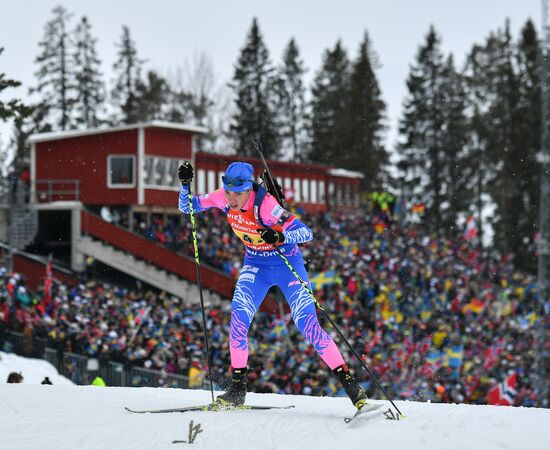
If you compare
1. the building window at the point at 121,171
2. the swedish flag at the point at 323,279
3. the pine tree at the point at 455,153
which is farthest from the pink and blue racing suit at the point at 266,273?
the pine tree at the point at 455,153

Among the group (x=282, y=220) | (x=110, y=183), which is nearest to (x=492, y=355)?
(x=282, y=220)

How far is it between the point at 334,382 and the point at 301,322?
794 cm

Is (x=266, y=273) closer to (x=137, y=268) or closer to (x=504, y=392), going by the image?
(x=504, y=392)

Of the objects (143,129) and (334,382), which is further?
(143,129)

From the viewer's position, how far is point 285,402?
698 cm

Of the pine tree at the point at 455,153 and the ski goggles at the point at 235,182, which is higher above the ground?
the pine tree at the point at 455,153

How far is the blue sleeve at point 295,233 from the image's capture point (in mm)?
6012

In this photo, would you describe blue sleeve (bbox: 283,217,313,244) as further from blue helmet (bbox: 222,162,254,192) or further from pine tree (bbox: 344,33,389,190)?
pine tree (bbox: 344,33,389,190)

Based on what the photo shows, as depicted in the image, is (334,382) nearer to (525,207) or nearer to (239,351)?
(239,351)

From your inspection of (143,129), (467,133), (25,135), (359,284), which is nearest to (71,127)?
(25,135)

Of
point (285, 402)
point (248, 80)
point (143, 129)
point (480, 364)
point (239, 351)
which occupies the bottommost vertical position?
point (480, 364)

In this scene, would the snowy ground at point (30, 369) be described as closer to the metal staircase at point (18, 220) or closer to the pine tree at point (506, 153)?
the metal staircase at point (18, 220)

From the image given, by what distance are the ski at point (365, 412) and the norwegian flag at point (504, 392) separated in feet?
35.1

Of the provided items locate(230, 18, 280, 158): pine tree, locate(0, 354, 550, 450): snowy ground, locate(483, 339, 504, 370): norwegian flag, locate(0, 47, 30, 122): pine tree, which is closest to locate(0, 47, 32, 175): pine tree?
locate(0, 47, 30, 122): pine tree
